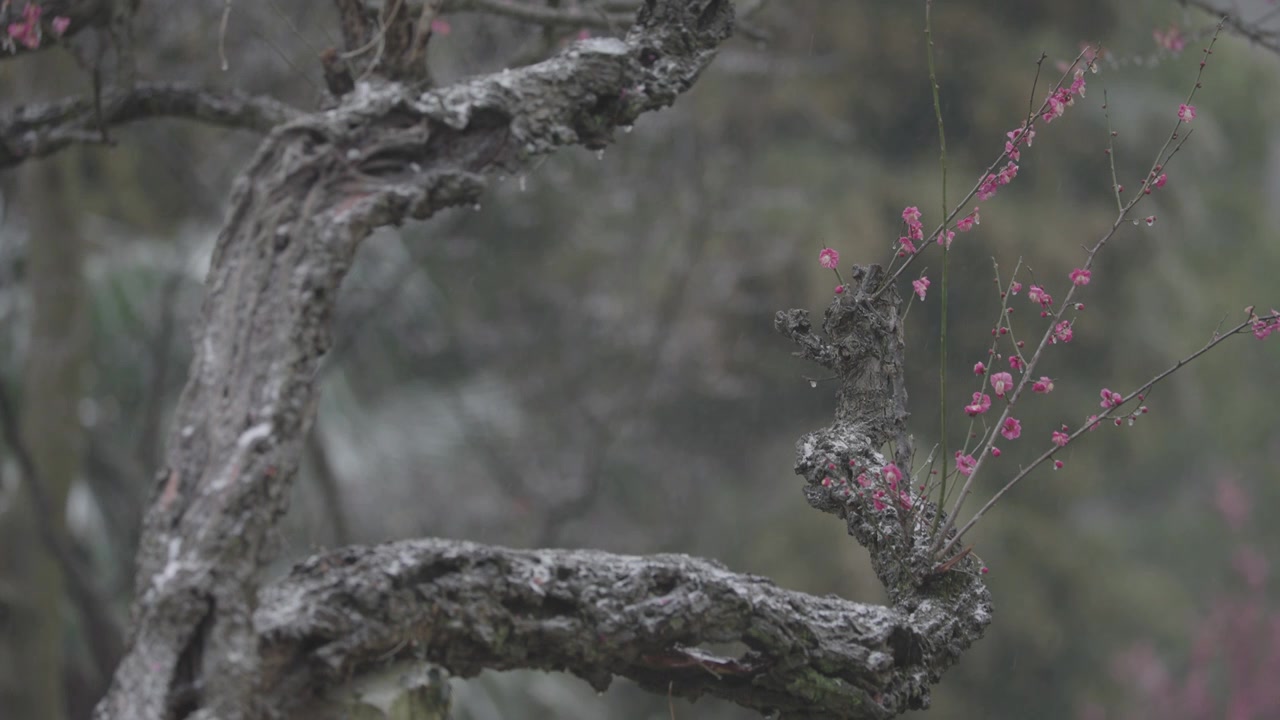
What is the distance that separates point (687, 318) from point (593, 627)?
18.4 ft

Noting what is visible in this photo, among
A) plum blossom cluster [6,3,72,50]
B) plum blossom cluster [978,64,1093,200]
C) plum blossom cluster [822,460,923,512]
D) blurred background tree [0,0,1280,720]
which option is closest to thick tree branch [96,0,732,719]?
plum blossom cluster [978,64,1093,200]

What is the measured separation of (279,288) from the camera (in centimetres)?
137

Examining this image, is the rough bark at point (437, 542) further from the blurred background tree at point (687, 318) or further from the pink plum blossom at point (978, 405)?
the blurred background tree at point (687, 318)

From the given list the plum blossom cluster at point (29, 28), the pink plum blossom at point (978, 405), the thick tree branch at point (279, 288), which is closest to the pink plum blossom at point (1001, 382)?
the pink plum blossom at point (978, 405)

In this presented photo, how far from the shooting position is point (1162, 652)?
1110 centimetres

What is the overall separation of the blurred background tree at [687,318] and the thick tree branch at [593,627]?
3379 mm

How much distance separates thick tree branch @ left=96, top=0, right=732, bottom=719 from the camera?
4.11 ft

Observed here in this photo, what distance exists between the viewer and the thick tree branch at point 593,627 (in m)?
1.32

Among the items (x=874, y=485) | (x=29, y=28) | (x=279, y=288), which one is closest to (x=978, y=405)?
(x=874, y=485)

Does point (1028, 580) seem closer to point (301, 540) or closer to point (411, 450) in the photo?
point (411, 450)

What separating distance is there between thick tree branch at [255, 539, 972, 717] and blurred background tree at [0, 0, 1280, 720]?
11.1ft

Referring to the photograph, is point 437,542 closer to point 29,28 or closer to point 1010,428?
point 1010,428

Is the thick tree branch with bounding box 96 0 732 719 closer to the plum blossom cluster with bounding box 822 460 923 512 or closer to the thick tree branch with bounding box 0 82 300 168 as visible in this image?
the plum blossom cluster with bounding box 822 460 923 512

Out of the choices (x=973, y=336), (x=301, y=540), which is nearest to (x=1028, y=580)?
(x=973, y=336)
